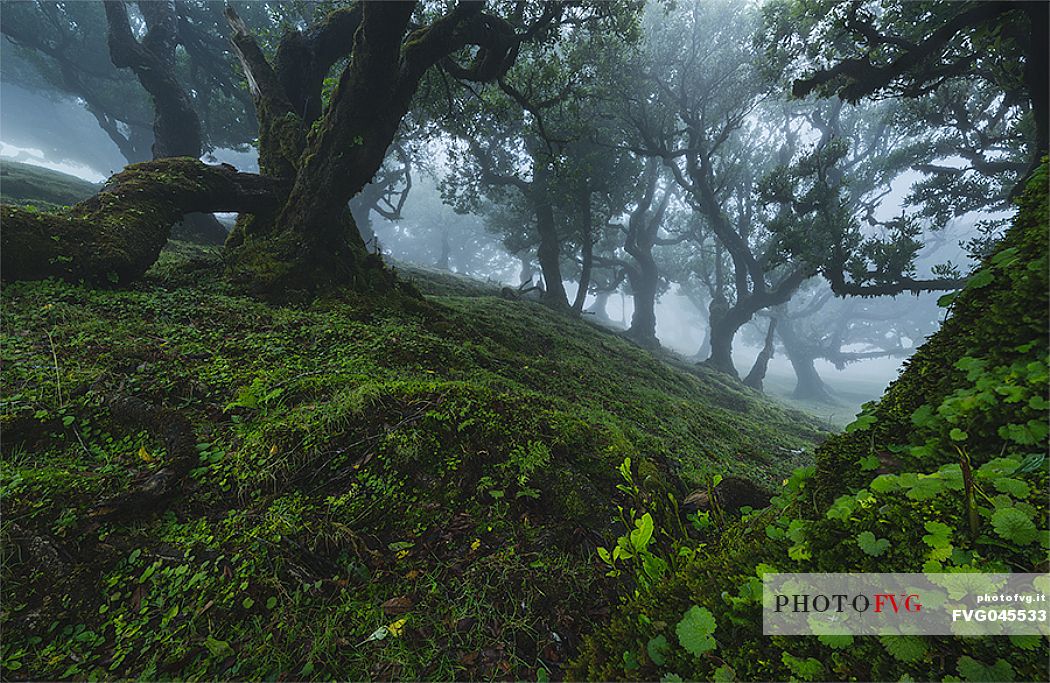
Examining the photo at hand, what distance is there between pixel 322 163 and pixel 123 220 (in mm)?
3052

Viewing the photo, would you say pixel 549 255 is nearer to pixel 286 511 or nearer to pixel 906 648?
pixel 286 511

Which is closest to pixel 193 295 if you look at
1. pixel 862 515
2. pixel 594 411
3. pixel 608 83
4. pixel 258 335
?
pixel 258 335

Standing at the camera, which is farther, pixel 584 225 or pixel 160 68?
pixel 584 225

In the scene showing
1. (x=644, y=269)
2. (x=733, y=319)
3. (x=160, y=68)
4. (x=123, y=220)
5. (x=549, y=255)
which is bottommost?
(x=123, y=220)

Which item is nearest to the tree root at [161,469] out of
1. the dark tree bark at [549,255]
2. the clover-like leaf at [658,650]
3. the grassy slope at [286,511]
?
the grassy slope at [286,511]

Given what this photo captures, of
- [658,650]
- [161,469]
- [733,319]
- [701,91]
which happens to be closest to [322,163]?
[161,469]

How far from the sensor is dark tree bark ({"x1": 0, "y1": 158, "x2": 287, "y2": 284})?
4945mm

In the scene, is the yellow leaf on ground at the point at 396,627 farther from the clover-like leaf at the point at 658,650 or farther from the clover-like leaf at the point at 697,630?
the clover-like leaf at the point at 697,630

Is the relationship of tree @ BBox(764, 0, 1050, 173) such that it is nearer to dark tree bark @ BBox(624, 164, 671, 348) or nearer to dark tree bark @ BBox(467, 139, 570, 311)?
dark tree bark @ BBox(467, 139, 570, 311)

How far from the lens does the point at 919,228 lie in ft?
39.9

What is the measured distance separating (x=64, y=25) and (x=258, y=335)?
32.7 metres

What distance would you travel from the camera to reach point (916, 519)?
133cm

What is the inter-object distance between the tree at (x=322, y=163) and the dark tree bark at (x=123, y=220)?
27mm

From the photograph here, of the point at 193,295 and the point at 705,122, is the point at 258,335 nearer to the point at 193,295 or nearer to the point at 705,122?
the point at 193,295
